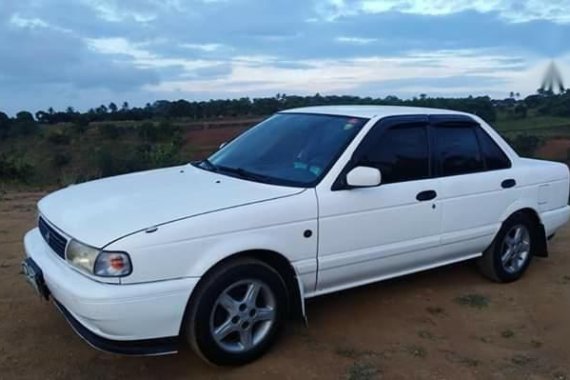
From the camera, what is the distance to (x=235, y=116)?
20.1m

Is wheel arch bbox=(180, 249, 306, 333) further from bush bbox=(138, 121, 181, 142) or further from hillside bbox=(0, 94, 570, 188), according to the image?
bush bbox=(138, 121, 181, 142)

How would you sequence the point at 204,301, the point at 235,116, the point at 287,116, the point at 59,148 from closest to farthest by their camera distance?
the point at 204,301 < the point at 287,116 < the point at 235,116 < the point at 59,148

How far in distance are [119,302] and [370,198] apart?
6.24ft

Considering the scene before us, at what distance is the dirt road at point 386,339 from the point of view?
3727 millimetres

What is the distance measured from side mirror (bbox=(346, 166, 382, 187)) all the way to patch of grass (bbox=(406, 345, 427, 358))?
1.13 metres

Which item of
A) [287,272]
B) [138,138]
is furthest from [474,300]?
[138,138]

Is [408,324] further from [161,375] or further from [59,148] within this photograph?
[59,148]

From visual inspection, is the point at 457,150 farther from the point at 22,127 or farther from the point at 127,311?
the point at 22,127

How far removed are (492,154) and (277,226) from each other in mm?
2468

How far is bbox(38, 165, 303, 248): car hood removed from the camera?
3480 millimetres

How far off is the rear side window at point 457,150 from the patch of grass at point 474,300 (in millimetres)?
1062

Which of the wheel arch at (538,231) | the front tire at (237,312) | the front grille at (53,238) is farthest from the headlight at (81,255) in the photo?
the wheel arch at (538,231)

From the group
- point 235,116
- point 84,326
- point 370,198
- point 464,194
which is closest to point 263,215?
point 370,198

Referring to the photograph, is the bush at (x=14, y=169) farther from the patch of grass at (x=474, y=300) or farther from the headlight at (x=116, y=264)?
the headlight at (x=116, y=264)
